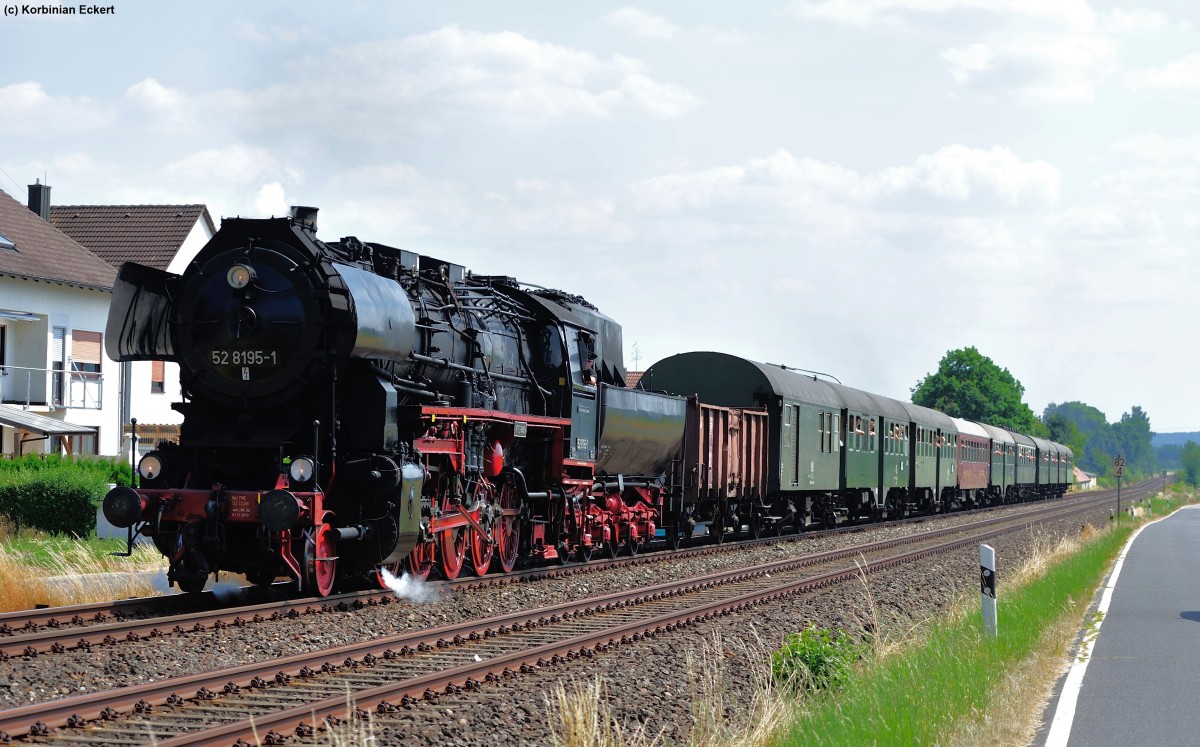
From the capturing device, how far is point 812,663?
9586 millimetres

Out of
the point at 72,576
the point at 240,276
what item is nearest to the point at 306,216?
the point at 240,276

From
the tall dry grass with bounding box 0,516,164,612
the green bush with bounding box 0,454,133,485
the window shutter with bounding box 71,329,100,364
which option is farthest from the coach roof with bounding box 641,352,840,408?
the window shutter with bounding box 71,329,100,364

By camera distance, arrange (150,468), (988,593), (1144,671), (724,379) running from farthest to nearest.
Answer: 1. (724,379)
2. (150,468)
3. (988,593)
4. (1144,671)

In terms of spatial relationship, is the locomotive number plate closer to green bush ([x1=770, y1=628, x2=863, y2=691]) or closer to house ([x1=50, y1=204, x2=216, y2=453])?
green bush ([x1=770, y1=628, x2=863, y2=691])

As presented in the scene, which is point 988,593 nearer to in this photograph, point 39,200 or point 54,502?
point 54,502

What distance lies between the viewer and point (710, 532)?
24.5 m

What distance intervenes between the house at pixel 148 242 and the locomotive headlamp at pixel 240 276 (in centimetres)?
2146

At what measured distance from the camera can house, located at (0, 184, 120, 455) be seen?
29.0m

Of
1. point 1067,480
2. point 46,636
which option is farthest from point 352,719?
point 1067,480

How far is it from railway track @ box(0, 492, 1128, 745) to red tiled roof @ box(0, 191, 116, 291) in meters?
21.1

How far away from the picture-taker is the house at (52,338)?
95.2 feet

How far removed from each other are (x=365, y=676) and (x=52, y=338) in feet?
80.8

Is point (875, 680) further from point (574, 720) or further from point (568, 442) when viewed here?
point (568, 442)

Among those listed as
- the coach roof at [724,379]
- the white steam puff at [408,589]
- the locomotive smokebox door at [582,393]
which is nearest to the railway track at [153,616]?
the white steam puff at [408,589]
